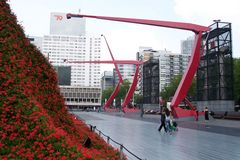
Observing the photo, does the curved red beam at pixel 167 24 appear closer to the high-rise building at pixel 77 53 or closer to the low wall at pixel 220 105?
the low wall at pixel 220 105

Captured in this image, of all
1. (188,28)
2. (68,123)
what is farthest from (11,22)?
(188,28)

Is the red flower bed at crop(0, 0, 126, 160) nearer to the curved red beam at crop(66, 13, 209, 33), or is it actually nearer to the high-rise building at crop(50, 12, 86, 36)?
the curved red beam at crop(66, 13, 209, 33)

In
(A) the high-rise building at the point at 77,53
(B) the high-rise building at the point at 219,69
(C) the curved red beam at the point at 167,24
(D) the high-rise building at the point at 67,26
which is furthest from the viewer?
(D) the high-rise building at the point at 67,26

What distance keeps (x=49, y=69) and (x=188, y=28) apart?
73.9 ft

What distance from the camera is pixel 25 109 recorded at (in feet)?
20.7

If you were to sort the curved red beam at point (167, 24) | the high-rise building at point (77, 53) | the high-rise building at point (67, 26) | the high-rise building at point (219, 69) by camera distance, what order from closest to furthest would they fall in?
the curved red beam at point (167, 24)
the high-rise building at point (219, 69)
the high-rise building at point (77, 53)
the high-rise building at point (67, 26)

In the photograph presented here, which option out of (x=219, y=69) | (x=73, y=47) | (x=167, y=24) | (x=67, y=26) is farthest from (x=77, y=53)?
(x=167, y=24)

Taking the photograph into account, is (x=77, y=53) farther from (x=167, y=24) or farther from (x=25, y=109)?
(x=25, y=109)

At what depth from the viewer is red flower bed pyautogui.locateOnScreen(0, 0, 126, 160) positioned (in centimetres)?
580

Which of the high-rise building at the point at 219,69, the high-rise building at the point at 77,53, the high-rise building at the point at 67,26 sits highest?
the high-rise building at the point at 67,26

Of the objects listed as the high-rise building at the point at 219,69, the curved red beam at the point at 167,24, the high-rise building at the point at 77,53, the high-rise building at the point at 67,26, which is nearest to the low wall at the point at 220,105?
the high-rise building at the point at 219,69

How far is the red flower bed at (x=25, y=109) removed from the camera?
580 centimetres

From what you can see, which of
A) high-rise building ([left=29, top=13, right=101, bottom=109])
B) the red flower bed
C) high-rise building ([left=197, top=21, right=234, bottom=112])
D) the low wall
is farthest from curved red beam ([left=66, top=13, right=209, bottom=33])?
high-rise building ([left=29, top=13, right=101, bottom=109])

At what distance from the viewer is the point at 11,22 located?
8.30 meters
